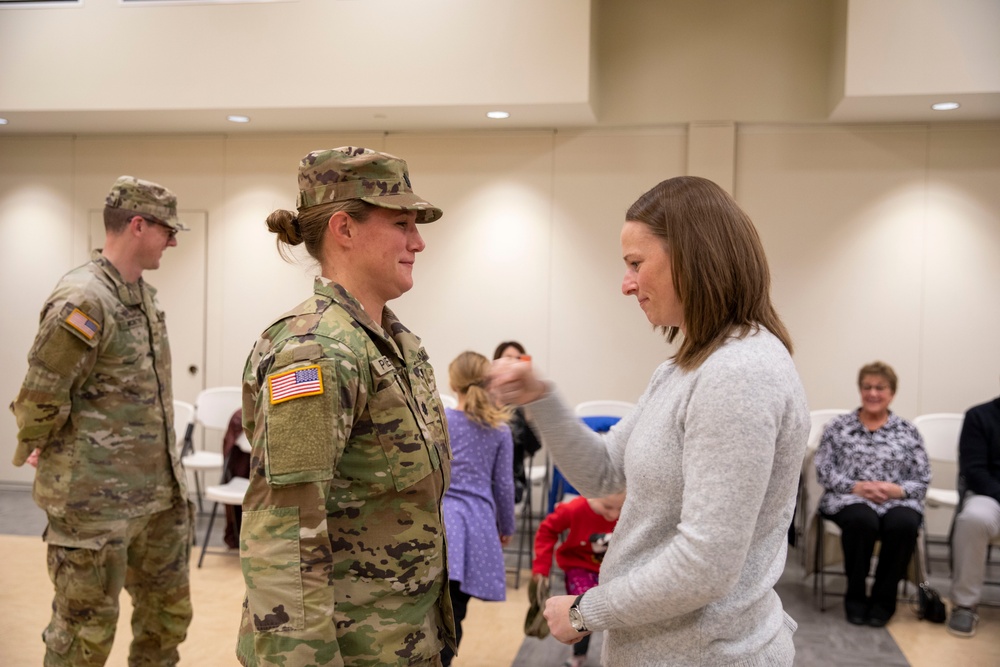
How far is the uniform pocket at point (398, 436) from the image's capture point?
5.27 feet

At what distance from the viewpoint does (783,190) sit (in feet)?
20.1

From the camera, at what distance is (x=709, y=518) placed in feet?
Answer: 4.37

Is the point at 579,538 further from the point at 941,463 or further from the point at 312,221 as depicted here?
the point at 941,463

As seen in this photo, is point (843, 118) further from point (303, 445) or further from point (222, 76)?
point (303, 445)

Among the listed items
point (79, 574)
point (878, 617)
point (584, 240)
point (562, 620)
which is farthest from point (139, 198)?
point (878, 617)

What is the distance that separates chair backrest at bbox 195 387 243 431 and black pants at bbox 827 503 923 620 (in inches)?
163

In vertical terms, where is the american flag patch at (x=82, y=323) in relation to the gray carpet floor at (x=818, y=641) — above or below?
above

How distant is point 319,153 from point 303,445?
1.95 feet

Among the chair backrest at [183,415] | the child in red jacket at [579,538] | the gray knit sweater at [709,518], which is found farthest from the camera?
the chair backrest at [183,415]

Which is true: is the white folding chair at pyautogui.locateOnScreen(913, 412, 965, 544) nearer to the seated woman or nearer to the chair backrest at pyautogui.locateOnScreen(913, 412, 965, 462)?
the chair backrest at pyautogui.locateOnScreen(913, 412, 965, 462)

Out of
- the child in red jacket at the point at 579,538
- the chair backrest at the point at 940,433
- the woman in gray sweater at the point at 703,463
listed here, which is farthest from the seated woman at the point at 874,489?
the woman in gray sweater at the point at 703,463

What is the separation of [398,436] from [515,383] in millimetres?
258

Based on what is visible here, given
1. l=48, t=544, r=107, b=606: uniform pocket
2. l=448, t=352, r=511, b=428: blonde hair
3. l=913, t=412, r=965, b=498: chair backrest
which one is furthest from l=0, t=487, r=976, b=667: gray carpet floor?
l=48, t=544, r=107, b=606: uniform pocket

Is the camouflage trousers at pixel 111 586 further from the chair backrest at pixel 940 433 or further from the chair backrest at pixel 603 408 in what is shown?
the chair backrest at pixel 940 433
